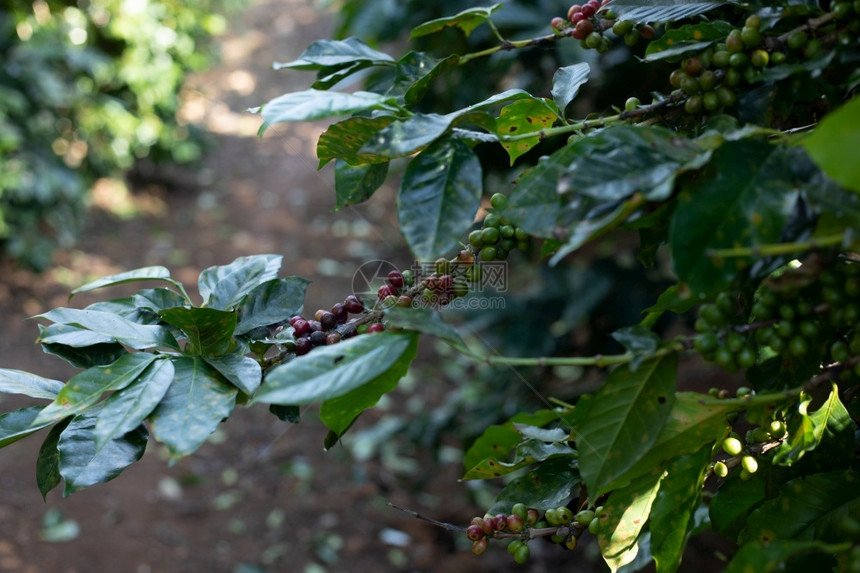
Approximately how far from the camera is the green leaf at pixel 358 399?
0.65m

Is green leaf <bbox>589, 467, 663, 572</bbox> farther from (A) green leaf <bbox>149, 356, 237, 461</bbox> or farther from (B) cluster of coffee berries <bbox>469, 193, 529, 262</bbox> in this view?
(A) green leaf <bbox>149, 356, 237, 461</bbox>

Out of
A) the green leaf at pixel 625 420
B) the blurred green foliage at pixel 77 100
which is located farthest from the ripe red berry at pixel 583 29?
the blurred green foliage at pixel 77 100

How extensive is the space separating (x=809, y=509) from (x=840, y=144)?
1.14 ft

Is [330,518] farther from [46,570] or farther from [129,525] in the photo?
[46,570]

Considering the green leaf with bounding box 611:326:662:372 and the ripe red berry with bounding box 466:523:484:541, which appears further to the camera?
the ripe red berry with bounding box 466:523:484:541

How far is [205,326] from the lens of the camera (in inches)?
27.4

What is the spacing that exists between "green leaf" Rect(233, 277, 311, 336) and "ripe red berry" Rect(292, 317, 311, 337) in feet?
0.12

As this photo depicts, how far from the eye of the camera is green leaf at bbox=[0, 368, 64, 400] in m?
0.66

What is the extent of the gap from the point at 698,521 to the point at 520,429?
34 cm

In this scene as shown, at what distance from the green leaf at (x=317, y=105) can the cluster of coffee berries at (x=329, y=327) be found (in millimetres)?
210

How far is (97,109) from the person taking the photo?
11.8ft

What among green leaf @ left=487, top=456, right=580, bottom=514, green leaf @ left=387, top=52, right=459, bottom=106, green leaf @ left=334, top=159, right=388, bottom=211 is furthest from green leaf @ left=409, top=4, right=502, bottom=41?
green leaf @ left=487, top=456, right=580, bottom=514

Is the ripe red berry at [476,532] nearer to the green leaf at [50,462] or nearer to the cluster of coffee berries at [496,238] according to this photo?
the cluster of coffee berries at [496,238]

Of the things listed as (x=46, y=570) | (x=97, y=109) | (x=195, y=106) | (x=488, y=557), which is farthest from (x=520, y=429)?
(x=195, y=106)
